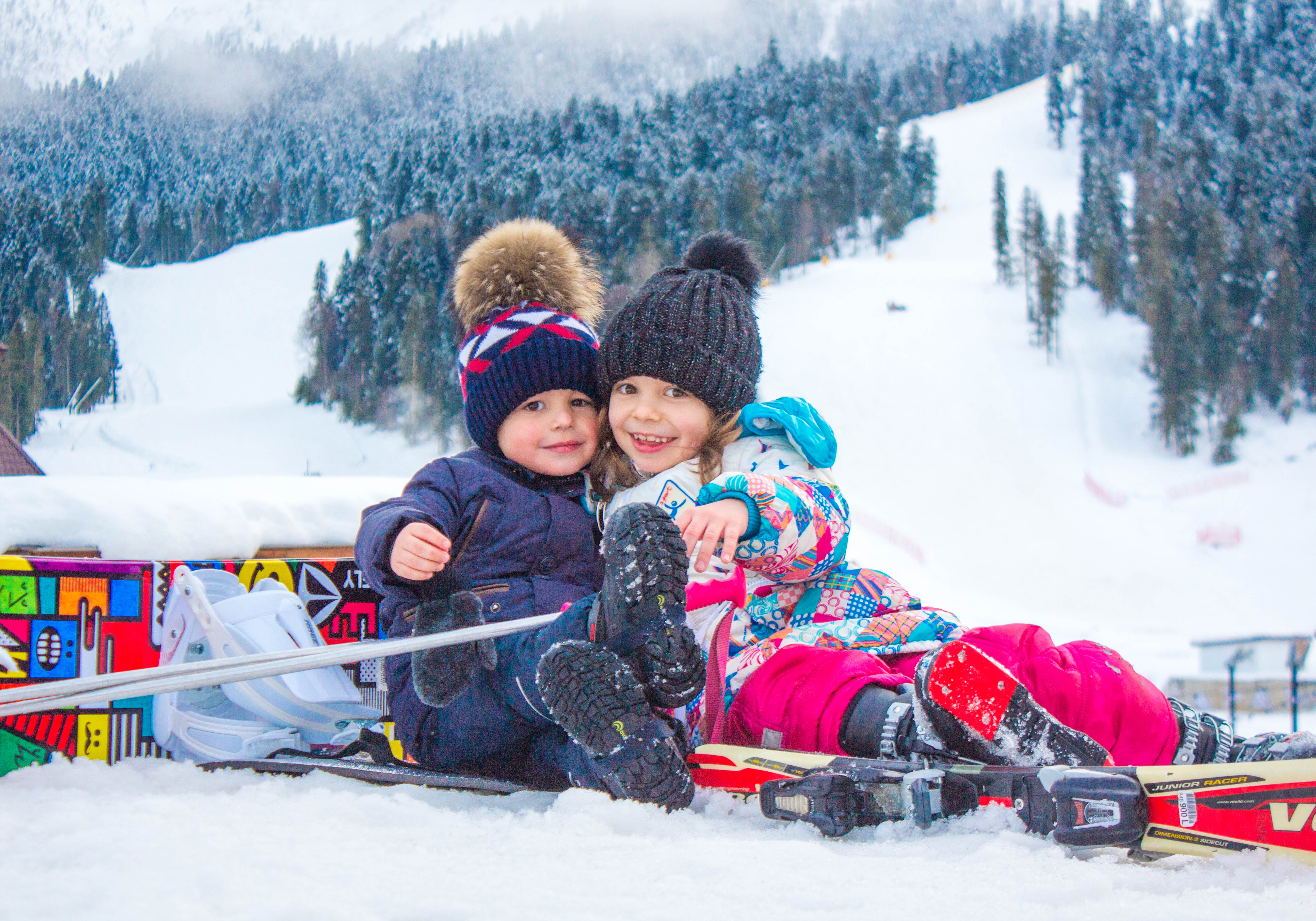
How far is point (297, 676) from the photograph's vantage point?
5.62 feet

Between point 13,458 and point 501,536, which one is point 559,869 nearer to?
point 501,536

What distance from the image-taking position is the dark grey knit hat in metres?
1.59

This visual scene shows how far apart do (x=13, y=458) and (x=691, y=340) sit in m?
6.52

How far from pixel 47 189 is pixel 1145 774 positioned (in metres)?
9.01

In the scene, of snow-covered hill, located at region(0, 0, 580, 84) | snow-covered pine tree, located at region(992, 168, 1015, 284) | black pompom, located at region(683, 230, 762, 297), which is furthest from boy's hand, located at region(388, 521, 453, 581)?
snow-covered pine tree, located at region(992, 168, 1015, 284)

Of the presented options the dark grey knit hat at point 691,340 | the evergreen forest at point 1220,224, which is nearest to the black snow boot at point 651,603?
the dark grey knit hat at point 691,340

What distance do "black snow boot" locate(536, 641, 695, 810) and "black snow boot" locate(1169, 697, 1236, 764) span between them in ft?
2.12

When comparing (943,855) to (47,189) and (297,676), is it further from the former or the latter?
(47,189)

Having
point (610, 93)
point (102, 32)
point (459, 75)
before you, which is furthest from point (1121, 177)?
point (102, 32)

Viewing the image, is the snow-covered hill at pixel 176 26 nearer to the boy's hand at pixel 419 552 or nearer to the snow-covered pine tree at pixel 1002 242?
the boy's hand at pixel 419 552

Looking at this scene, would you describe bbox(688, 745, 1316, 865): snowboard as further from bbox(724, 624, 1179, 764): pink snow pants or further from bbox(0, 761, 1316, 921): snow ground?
bbox(724, 624, 1179, 764): pink snow pants

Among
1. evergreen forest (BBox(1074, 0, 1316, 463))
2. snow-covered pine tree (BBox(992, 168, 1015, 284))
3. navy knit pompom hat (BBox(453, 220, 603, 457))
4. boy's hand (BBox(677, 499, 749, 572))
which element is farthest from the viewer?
snow-covered pine tree (BBox(992, 168, 1015, 284))

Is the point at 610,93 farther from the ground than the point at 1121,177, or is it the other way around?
the point at 1121,177

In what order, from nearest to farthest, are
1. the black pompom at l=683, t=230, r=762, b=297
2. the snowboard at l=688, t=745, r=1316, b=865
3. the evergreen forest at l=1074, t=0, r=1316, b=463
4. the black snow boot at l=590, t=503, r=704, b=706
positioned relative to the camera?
1. the snowboard at l=688, t=745, r=1316, b=865
2. the black snow boot at l=590, t=503, r=704, b=706
3. the black pompom at l=683, t=230, r=762, b=297
4. the evergreen forest at l=1074, t=0, r=1316, b=463
